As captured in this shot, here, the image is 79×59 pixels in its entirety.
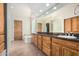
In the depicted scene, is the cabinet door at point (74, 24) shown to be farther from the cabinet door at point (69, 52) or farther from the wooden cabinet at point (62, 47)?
the cabinet door at point (69, 52)

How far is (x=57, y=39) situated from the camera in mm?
3188

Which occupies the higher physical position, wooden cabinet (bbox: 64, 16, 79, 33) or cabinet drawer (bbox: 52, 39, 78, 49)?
wooden cabinet (bbox: 64, 16, 79, 33)

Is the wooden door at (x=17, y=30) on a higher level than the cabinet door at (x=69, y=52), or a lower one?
higher

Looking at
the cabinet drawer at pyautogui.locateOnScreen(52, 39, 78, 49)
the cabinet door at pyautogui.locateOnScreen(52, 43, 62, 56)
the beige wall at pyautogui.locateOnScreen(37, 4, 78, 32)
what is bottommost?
the cabinet door at pyautogui.locateOnScreen(52, 43, 62, 56)

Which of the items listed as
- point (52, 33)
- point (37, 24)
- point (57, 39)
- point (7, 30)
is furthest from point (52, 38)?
point (7, 30)

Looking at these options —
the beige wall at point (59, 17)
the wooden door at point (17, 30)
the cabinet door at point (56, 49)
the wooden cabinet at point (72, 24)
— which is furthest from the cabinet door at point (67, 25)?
the wooden door at point (17, 30)

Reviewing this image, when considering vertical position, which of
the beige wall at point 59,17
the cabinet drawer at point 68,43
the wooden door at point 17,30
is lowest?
the cabinet drawer at point 68,43

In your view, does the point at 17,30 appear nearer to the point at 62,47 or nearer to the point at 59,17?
the point at 59,17

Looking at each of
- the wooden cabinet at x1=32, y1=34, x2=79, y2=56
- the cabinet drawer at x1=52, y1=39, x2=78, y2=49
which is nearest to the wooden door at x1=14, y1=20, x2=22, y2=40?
the wooden cabinet at x1=32, y1=34, x2=79, y2=56

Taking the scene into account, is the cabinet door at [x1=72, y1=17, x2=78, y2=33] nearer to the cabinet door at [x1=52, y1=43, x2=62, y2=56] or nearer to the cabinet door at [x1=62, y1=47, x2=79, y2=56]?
the cabinet door at [x1=52, y1=43, x2=62, y2=56]

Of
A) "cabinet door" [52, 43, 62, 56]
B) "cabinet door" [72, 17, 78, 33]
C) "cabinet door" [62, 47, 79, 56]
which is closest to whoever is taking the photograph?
"cabinet door" [62, 47, 79, 56]

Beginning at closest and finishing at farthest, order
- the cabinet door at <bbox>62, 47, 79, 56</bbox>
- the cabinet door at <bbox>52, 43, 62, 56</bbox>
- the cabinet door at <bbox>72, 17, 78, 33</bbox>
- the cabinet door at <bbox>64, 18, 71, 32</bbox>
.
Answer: the cabinet door at <bbox>62, 47, 79, 56</bbox>, the cabinet door at <bbox>52, 43, 62, 56</bbox>, the cabinet door at <bbox>72, 17, 78, 33</bbox>, the cabinet door at <bbox>64, 18, 71, 32</bbox>

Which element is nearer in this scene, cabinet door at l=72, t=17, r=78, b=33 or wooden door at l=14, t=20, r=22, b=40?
cabinet door at l=72, t=17, r=78, b=33

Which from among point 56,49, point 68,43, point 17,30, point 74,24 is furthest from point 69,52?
point 17,30
